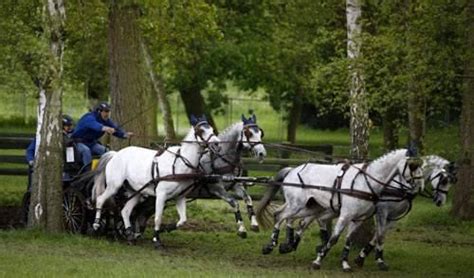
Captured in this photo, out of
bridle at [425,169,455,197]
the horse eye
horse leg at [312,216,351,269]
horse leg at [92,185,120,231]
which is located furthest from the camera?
horse leg at [92,185,120,231]

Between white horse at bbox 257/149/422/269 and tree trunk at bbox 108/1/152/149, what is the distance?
4922mm

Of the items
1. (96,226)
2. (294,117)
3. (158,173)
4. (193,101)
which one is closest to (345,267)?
(158,173)

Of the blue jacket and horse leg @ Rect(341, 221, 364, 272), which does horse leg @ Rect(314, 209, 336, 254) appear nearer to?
horse leg @ Rect(341, 221, 364, 272)

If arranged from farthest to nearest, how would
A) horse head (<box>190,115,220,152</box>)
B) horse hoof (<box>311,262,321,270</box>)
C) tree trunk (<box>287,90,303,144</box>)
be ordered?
tree trunk (<box>287,90,303,144</box>) → horse head (<box>190,115,220,152</box>) → horse hoof (<box>311,262,321,270</box>)

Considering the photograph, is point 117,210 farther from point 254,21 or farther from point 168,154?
point 254,21

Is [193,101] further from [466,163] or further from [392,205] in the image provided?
[392,205]

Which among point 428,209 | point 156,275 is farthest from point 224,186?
point 428,209

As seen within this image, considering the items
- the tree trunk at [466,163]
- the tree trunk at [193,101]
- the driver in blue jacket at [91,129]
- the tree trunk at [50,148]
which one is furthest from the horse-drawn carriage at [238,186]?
the tree trunk at [193,101]

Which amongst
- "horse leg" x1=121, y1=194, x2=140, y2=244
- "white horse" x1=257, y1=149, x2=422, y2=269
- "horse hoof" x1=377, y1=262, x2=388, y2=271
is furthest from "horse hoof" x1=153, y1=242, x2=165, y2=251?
"horse hoof" x1=377, y1=262, x2=388, y2=271

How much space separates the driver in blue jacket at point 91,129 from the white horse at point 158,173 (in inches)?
22.3

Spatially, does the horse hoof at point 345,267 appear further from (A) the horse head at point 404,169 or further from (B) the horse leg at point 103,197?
(B) the horse leg at point 103,197

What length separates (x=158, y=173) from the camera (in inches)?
802

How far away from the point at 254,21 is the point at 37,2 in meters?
22.1

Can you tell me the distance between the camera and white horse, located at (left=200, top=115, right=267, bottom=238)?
64.6ft
